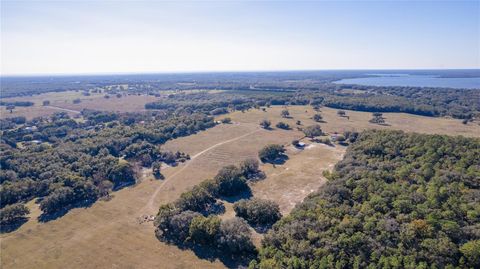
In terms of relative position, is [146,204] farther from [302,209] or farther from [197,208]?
[302,209]

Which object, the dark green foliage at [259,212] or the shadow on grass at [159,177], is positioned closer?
the dark green foliage at [259,212]

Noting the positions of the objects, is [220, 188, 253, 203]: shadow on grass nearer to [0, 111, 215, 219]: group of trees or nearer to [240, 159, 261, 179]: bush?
[240, 159, 261, 179]: bush

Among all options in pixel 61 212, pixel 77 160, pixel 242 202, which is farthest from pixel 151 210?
pixel 77 160

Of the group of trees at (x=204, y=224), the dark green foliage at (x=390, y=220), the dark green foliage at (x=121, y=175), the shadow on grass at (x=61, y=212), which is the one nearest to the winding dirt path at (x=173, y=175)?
the group of trees at (x=204, y=224)

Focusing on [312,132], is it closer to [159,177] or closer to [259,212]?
[159,177]

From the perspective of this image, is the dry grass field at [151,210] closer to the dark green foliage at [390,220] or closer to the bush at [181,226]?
the bush at [181,226]

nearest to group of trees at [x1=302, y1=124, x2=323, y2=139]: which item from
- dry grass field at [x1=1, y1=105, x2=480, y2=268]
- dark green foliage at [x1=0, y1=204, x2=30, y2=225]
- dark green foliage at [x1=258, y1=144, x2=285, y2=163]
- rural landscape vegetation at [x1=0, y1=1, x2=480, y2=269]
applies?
rural landscape vegetation at [x1=0, y1=1, x2=480, y2=269]
